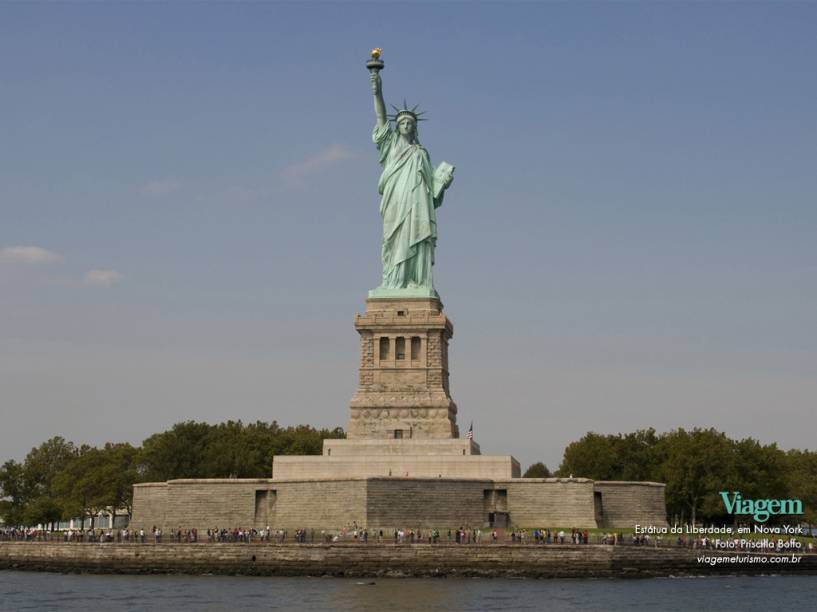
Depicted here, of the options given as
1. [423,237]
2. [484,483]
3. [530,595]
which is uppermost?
[423,237]

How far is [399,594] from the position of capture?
4656cm

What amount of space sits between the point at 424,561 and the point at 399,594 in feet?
22.3

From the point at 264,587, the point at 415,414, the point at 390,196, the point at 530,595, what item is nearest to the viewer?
the point at 530,595

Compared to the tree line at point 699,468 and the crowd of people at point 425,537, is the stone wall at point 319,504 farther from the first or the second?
the tree line at point 699,468

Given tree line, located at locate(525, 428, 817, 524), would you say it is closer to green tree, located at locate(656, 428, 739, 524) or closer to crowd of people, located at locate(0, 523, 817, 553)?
green tree, located at locate(656, 428, 739, 524)

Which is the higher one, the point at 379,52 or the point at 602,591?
the point at 379,52

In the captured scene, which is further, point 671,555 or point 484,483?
point 484,483

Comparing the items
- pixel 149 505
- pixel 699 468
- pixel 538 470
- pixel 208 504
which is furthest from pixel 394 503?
pixel 538 470

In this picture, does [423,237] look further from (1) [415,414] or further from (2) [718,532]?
(2) [718,532]

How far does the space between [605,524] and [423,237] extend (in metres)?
18.3

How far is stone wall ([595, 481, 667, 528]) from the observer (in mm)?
61812

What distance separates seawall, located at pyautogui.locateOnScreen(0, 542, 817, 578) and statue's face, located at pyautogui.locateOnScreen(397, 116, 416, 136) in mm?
25036

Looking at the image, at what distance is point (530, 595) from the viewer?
46469mm

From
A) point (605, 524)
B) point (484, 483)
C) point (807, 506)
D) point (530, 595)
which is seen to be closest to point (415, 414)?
point (484, 483)
